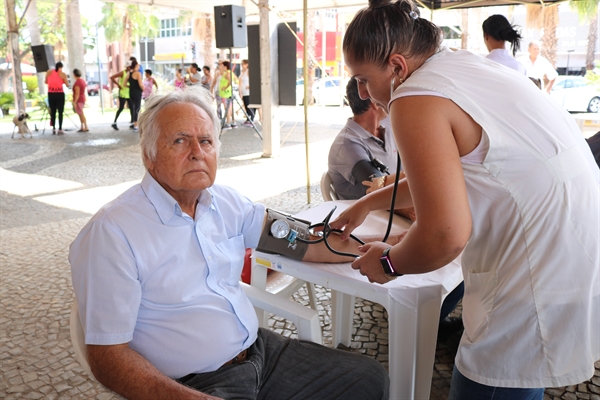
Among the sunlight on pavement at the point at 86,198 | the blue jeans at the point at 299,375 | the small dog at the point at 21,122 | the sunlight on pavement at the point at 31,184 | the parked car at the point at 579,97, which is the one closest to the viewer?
the blue jeans at the point at 299,375

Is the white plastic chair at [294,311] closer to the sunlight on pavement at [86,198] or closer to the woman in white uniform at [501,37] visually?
the woman in white uniform at [501,37]

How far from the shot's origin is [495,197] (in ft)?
3.58

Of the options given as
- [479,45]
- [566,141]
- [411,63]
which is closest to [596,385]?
[566,141]

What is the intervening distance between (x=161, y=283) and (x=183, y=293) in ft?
0.25

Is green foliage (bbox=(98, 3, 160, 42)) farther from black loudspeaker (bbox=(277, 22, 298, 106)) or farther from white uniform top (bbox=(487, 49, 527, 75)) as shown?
white uniform top (bbox=(487, 49, 527, 75))

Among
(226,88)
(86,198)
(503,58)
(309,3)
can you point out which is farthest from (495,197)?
(226,88)

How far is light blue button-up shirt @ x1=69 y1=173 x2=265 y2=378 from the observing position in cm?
136

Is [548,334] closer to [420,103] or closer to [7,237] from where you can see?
[420,103]

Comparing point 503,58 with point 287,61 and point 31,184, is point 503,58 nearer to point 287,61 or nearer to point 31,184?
point 287,61

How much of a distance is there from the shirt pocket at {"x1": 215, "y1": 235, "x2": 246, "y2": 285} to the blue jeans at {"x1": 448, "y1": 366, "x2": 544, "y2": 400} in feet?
2.51

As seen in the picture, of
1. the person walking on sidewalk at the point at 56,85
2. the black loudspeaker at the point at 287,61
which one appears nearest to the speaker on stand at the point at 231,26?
the black loudspeaker at the point at 287,61

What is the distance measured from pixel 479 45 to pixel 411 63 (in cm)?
2286

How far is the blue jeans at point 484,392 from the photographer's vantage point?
1166mm

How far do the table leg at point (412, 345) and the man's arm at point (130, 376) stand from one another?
627 millimetres
